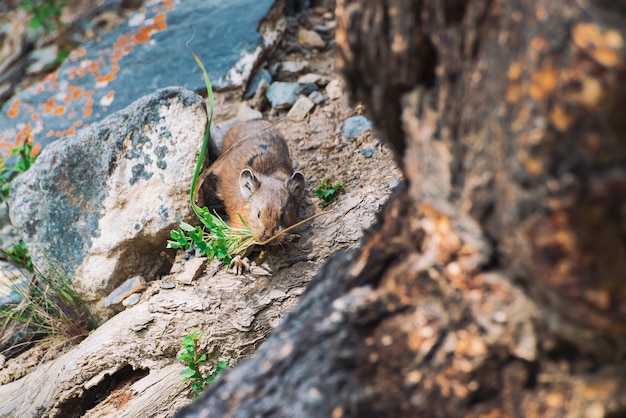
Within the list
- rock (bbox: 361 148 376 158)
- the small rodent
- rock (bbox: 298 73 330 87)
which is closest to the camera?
the small rodent

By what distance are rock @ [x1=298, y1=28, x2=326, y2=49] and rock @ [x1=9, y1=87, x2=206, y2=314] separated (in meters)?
2.48

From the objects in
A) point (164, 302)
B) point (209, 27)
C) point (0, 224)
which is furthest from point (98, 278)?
point (209, 27)

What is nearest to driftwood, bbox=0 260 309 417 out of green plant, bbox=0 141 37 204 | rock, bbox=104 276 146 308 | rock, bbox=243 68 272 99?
rock, bbox=104 276 146 308

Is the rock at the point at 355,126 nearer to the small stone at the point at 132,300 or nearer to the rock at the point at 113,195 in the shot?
the rock at the point at 113,195

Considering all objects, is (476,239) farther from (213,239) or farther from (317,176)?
(317,176)

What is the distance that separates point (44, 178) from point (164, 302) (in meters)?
1.62

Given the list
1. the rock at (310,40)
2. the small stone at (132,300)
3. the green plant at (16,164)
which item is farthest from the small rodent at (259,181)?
the green plant at (16,164)

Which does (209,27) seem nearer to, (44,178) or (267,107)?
(267,107)

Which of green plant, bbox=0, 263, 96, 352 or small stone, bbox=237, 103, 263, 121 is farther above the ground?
small stone, bbox=237, 103, 263, 121

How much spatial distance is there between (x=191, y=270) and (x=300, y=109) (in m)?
2.51

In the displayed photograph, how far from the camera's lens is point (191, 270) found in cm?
489

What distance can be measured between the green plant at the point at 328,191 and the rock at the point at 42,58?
4733 millimetres

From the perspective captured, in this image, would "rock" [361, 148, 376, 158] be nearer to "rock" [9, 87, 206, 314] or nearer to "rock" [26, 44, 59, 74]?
"rock" [9, 87, 206, 314]

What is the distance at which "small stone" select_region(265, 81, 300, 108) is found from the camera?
6.83m
